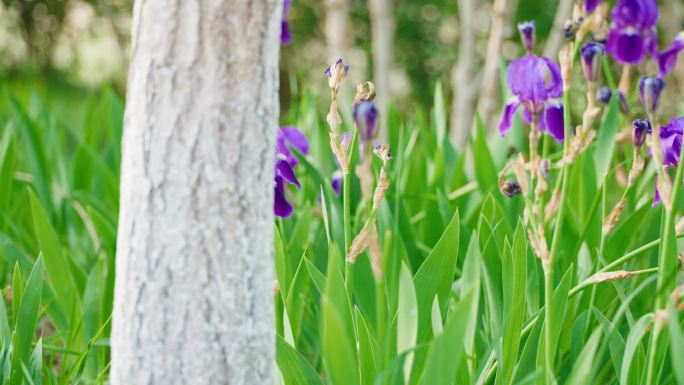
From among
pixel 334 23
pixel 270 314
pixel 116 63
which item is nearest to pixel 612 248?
pixel 270 314

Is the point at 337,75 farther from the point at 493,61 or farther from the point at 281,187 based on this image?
the point at 493,61

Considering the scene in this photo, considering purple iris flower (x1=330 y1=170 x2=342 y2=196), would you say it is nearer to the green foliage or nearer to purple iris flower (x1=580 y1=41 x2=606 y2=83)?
the green foliage

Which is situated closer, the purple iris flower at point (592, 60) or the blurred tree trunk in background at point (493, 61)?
the purple iris flower at point (592, 60)

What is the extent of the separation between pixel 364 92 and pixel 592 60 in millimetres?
325

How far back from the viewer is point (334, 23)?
3.41m

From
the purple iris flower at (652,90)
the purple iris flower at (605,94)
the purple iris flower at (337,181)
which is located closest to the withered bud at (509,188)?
the purple iris flower at (652,90)

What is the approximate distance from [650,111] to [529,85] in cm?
46

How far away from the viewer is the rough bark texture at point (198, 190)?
0.91 metres

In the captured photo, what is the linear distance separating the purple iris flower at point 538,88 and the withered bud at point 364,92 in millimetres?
288

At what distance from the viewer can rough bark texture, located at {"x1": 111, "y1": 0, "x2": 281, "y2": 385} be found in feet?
2.98

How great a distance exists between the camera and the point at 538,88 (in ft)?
4.73

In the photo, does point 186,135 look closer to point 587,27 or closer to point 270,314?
point 270,314

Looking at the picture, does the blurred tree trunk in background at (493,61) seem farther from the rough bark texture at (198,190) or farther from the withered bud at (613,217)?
the rough bark texture at (198,190)

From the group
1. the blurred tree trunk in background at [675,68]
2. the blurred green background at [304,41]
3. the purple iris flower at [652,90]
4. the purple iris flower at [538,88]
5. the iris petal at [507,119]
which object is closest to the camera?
the purple iris flower at [652,90]
